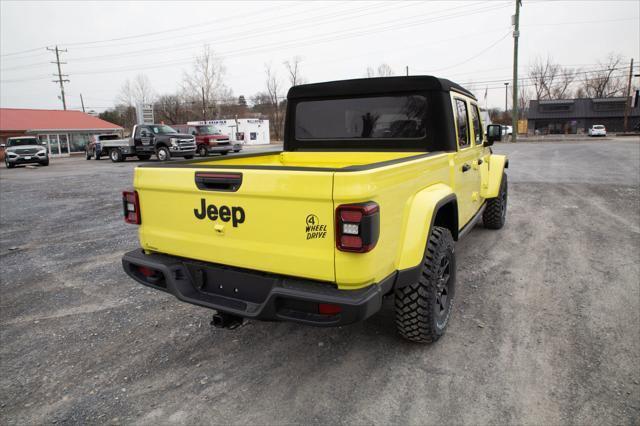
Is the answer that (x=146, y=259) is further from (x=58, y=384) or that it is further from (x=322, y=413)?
(x=322, y=413)

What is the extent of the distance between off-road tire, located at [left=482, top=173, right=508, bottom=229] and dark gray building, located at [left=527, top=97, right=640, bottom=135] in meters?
60.5

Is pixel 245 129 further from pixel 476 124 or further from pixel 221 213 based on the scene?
pixel 221 213

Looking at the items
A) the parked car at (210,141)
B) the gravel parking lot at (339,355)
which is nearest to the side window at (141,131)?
the parked car at (210,141)

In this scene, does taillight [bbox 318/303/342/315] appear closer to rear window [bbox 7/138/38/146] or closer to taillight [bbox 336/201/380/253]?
taillight [bbox 336/201/380/253]

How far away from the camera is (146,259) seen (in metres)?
3.16

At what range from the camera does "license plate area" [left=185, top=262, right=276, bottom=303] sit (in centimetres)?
269

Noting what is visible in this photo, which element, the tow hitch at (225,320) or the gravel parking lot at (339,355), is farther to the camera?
the tow hitch at (225,320)

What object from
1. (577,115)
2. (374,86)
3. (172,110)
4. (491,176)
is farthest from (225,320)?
(577,115)

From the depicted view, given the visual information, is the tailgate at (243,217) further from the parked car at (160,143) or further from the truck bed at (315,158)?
the parked car at (160,143)

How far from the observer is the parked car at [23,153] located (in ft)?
79.9

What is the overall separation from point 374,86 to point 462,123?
1021mm

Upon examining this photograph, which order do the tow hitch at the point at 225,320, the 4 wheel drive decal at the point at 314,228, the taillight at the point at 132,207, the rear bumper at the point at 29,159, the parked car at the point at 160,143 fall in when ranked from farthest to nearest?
the rear bumper at the point at 29,159 < the parked car at the point at 160,143 < the taillight at the point at 132,207 < the tow hitch at the point at 225,320 < the 4 wheel drive decal at the point at 314,228

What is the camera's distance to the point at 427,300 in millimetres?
3023

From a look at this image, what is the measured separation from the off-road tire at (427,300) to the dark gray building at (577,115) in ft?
211
